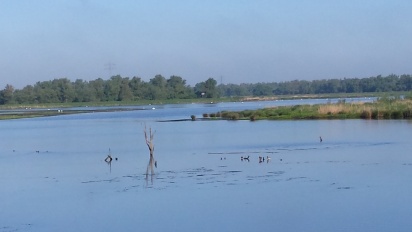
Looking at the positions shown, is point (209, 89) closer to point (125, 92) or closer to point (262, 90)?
point (125, 92)

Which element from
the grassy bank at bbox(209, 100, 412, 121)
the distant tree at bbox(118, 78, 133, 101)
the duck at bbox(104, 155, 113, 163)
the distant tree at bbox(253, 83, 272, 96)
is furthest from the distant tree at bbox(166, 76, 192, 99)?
the duck at bbox(104, 155, 113, 163)

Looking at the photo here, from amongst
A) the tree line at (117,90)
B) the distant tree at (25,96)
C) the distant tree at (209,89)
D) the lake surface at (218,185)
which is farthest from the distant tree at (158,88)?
the lake surface at (218,185)

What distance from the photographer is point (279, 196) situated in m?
Answer: 17.9

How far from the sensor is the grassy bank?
149 ft

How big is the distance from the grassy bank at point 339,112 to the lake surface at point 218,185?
952cm

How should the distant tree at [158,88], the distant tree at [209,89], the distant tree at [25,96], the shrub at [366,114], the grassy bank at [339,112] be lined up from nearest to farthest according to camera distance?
the grassy bank at [339,112]
the shrub at [366,114]
the distant tree at [25,96]
the distant tree at [158,88]
the distant tree at [209,89]

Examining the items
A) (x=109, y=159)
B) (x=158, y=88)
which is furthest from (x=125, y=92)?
(x=109, y=159)

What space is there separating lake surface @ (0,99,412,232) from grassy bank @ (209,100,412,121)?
9.52 metres

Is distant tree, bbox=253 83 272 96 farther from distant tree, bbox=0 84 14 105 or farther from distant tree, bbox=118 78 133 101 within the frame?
distant tree, bbox=0 84 14 105

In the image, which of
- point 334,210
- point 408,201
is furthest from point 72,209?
A: point 408,201

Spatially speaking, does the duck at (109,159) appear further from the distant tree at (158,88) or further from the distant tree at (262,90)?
the distant tree at (262,90)

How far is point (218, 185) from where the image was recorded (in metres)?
20.1

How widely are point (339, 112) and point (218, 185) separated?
96.3 feet

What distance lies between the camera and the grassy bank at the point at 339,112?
45278 mm
